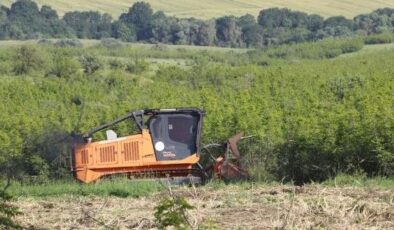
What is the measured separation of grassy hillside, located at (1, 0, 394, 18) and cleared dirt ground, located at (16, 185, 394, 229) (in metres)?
97.9

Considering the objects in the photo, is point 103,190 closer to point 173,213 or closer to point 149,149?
point 149,149

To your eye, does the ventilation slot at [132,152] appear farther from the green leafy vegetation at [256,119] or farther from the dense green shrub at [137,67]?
the dense green shrub at [137,67]

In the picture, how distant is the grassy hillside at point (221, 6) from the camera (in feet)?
366

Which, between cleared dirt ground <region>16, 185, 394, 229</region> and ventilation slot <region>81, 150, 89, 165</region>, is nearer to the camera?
cleared dirt ground <region>16, 185, 394, 229</region>

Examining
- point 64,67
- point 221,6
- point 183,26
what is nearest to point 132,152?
point 64,67

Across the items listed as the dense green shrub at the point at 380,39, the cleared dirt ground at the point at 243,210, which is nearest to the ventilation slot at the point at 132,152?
the cleared dirt ground at the point at 243,210

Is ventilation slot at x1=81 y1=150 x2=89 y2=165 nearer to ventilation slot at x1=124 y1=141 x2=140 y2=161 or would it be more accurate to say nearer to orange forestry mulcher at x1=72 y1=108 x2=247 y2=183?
orange forestry mulcher at x1=72 y1=108 x2=247 y2=183

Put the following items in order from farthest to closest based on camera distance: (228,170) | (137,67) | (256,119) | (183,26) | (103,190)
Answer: (183,26) → (137,67) → (256,119) → (228,170) → (103,190)

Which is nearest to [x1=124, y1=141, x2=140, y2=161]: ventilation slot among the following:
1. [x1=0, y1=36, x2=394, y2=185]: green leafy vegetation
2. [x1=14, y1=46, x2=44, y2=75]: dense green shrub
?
[x1=0, y1=36, x2=394, y2=185]: green leafy vegetation

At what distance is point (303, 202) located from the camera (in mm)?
10234

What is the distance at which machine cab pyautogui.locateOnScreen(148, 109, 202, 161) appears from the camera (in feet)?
60.7

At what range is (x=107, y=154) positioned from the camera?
1848cm

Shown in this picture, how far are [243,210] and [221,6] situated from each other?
106 metres

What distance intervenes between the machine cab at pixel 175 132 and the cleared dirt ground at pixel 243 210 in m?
4.82
